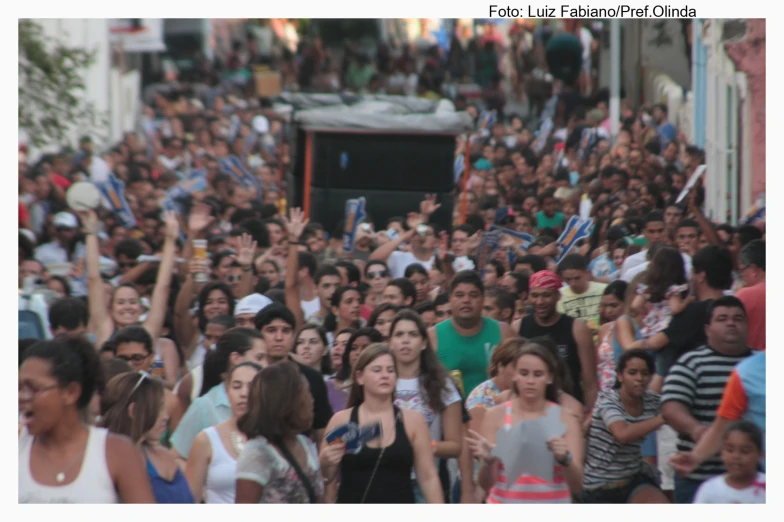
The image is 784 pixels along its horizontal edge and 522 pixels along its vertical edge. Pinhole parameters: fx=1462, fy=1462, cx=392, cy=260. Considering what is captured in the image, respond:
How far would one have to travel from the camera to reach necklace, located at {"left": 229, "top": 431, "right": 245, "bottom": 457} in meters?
6.61

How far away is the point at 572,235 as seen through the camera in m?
12.0

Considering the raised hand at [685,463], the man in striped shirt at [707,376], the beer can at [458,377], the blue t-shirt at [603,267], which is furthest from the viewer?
the blue t-shirt at [603,267]

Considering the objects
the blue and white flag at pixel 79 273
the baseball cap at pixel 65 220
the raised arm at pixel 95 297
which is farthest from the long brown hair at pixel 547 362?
the baseball cap at pixel 65 220

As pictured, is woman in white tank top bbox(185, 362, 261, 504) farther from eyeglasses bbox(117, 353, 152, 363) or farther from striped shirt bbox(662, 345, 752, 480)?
striped shirt bbox(662, 345, 752, 480)

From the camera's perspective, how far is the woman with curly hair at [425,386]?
747 centimetres

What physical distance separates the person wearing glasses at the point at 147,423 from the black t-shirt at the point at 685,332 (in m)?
3.44

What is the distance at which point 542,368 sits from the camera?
22.4 ft

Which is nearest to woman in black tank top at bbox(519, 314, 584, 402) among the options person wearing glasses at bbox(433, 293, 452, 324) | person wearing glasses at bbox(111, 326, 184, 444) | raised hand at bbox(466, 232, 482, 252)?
person wearing glasses at bbox(433, 293, 452, 324)

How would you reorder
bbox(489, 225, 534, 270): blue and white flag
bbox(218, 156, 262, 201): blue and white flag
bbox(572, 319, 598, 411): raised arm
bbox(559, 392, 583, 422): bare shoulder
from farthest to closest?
bbox(218, 156, 262, 201): blue and white flag
bbox(489, 225, 534, 270): blue and white flag
bbox(572, 319, 598, 411): raised arm
bbox(559, 392, 583, 422): bare shoulder

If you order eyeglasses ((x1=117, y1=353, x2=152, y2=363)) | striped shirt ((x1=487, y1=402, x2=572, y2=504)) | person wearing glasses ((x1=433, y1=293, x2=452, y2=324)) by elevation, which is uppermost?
person wearing glasses ((x1=433, y1=293, x2=452, y2=324))

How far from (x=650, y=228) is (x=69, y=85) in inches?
381

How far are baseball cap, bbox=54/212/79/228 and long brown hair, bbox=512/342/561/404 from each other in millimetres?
8110

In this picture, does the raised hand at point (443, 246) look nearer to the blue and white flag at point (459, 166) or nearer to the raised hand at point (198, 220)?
the raised hand at point (198, 220)
